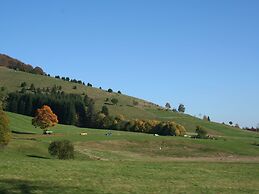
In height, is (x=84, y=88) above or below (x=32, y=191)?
above

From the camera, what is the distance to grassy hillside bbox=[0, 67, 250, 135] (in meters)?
149

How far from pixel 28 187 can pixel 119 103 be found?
148 m

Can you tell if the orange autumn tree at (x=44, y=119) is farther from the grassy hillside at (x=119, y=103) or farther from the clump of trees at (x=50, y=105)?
the grassy hillside at (x=119, y=103)

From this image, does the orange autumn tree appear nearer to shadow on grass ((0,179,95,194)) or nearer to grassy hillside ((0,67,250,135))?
grassy hillside ((0,67,250,135))

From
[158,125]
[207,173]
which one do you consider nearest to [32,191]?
[207,173]

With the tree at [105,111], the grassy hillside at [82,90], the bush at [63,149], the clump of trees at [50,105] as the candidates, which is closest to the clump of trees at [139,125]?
the tree at [105,111]

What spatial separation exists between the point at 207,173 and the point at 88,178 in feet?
29.6

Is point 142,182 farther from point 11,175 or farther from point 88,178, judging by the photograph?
point 11,175

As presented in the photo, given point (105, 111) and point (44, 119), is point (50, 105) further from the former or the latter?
point (44, 119)

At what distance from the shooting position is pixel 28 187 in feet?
56.1

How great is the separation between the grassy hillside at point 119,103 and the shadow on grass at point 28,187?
4883 inches

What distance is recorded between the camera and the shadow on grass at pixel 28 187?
16.2m

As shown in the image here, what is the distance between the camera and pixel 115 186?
19.0 metres

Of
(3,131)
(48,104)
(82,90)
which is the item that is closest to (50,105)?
(48,104)
